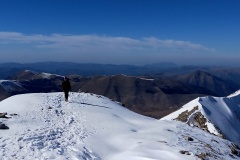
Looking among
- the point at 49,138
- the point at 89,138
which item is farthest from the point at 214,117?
the point at 49,138

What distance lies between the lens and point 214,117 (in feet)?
293

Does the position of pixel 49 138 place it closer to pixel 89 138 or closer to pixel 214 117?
pixel 89 138

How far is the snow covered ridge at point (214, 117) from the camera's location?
79.7 metres

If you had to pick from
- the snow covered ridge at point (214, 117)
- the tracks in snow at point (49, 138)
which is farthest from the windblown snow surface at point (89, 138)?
the snow covered ridge at point (214, 117)

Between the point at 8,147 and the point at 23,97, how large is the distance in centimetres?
2569

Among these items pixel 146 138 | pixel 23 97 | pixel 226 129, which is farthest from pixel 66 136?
pixel 226 129

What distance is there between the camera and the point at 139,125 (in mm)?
36031

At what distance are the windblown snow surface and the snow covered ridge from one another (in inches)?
1703

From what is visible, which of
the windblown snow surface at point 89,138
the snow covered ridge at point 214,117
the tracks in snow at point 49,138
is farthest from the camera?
the snow covered ridge at point 214,117

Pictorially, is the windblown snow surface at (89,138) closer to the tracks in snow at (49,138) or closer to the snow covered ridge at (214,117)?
the tracks in snow at (49,138)

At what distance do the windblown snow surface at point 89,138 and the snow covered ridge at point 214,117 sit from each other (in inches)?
1703

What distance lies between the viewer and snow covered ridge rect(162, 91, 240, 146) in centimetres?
7969

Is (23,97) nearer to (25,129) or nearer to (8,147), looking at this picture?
(25,129)

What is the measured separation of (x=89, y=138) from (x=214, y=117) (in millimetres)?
69510
